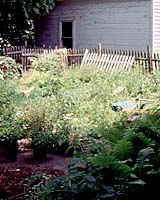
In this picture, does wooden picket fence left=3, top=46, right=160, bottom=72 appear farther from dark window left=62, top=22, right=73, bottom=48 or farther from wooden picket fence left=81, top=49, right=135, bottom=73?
dark window left=62, top=22, right=73, bottom=48

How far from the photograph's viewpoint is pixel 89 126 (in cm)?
775

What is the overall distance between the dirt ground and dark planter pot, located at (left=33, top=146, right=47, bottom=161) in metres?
0.07

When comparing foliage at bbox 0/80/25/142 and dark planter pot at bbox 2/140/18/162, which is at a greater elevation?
foliage at bbox 0/80/25/142

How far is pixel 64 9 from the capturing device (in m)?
19.3

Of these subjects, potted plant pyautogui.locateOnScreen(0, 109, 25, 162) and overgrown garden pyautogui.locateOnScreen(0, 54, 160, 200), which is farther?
potted plant pyautogui.locateOnScreen(0, 109, 25, 162)

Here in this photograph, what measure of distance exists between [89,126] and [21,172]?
80.6 inches

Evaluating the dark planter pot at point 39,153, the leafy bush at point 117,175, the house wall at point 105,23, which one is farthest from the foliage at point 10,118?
the house wall at point 105,23

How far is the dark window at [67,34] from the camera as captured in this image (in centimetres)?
1931

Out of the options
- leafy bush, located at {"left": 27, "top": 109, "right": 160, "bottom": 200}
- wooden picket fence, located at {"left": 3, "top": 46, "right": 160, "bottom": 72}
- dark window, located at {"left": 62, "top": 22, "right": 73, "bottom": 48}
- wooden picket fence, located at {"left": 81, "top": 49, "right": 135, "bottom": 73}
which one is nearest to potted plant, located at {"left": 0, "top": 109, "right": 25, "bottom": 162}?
leafy bush, located at {"left": 27, "top": 109, "right": 160, "bottom": 200}

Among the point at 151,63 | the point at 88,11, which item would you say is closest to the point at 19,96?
the point at 151,63

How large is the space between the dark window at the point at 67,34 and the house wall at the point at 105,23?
266 mm

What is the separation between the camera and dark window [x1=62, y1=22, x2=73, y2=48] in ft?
63.4

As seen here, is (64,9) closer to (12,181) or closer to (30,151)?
(30,151)

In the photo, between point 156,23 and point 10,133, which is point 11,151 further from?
point 156,23
